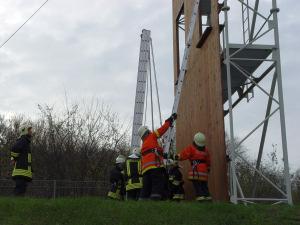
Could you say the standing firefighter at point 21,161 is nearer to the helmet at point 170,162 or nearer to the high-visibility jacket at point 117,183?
the high-visibility jacket at point 117,183

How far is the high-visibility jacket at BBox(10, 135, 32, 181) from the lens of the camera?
396 inches

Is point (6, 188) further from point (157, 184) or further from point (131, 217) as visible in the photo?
point (131, 217)

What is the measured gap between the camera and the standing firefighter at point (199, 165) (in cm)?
963

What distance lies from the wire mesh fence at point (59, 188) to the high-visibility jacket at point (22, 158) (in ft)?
28.6

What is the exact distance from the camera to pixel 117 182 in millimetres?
12719

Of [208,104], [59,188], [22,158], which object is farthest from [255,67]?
[59,188]

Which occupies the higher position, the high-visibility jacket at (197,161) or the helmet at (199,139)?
the helmet at (199,139)

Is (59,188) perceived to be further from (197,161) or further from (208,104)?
(197,161)

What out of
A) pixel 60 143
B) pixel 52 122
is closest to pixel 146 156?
pixel 60 143

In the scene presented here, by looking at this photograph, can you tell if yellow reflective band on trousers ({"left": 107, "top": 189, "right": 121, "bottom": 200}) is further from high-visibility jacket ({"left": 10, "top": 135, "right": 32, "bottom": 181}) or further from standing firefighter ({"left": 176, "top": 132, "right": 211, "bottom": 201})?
standing firefighter ({"left": 176, "top": 132, "right": 211, "bottom": 201})

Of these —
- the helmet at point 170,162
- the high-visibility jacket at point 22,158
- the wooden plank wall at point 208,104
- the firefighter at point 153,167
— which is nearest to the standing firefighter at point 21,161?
the high-visibility jacket at point 22,158

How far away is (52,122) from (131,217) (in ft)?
71.6

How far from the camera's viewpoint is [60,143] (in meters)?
25.9

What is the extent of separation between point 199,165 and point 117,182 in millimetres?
3660
